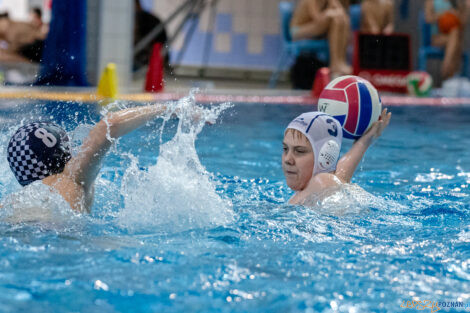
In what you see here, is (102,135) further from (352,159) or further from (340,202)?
(352,159)

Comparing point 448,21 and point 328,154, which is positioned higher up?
→ point 448,21

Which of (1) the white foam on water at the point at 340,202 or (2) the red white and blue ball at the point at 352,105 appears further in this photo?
(2) the red white and blue ball at the point at 352,105

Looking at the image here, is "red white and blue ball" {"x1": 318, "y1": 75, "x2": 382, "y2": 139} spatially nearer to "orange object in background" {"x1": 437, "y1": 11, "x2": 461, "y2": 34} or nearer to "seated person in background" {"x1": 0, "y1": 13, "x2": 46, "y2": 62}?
"seated person in background" {"x1": 0, "y1": 13, "x2": 46, "y2": 62}

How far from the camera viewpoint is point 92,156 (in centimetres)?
275

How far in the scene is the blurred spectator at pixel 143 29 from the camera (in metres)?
11.9

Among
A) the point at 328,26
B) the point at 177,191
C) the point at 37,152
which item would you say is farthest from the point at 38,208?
the point at 328,26

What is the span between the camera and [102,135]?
2.71 meters

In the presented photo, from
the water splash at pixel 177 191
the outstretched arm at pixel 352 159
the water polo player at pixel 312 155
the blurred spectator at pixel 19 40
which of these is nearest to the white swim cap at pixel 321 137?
the water polo player at pixel 312 155

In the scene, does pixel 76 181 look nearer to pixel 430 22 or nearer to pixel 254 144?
pixel 254 144

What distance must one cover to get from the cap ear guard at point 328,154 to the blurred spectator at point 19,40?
8508 mm

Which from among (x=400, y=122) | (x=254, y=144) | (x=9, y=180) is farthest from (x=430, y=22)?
(x=9, y=180)

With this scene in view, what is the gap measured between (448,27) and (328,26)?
113 inches

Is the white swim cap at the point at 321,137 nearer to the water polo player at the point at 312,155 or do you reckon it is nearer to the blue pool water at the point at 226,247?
the water polo player at the point at 312,155

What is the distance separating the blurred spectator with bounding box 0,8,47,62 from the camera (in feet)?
35.7
